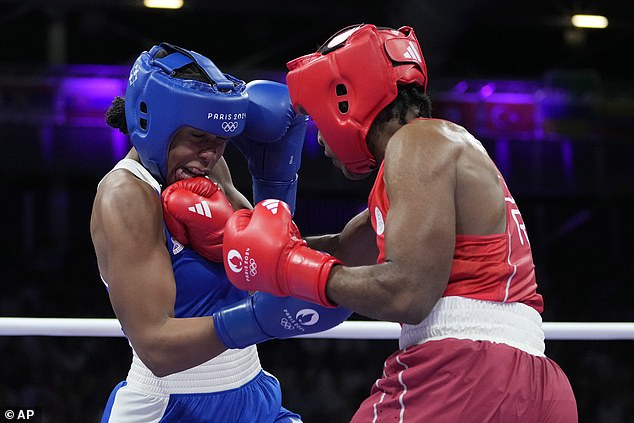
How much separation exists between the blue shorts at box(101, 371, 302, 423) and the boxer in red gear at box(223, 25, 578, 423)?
1.30ft

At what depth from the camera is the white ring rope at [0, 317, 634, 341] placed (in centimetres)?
238

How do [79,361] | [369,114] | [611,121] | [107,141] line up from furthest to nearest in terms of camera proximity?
[611,121]
[107,141]
[79,361]
[369,114]

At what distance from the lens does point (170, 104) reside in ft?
6.42

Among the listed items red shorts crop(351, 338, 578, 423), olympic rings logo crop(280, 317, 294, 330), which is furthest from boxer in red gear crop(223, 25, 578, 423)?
olympic rings logo crop(280, 317, 294, 330)

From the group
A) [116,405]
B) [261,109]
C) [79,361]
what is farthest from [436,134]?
[79,361]

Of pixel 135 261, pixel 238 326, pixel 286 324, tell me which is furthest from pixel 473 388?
pixel 135 261

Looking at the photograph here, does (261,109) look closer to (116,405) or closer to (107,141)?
(116,405)

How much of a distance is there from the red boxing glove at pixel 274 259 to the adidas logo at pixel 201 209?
16cm

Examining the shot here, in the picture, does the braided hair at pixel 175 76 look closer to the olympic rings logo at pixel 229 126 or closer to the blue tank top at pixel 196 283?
the olympic rings logo at pixel 229 126

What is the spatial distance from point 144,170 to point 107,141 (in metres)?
5.58

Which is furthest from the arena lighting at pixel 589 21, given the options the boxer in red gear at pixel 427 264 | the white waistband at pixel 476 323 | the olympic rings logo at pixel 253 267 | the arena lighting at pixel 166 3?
the olympic rings logo at pixel 253 267

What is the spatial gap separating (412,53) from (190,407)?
98 centimetres

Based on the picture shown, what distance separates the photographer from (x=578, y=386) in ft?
24.0

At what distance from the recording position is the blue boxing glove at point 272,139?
2258 millimetres
